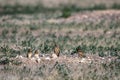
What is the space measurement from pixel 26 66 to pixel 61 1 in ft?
135

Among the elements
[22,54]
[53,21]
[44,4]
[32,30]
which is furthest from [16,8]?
[22,54]

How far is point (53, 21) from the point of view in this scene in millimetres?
34281

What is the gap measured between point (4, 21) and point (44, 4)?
71.5 feet

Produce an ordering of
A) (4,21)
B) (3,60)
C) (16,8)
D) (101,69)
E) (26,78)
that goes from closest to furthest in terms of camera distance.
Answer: (26,78)
(101,69)
(3,60)
(4,21)
(16,8)

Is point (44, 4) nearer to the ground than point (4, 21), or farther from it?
nearer to the ground

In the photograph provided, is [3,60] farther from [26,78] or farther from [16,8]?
[16,8]

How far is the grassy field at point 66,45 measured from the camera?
1489 centimetres

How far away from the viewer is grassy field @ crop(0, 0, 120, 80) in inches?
586

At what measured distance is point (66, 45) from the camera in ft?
73.0

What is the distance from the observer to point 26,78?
46.4ft

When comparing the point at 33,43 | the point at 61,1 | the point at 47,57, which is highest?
the point at 47,57

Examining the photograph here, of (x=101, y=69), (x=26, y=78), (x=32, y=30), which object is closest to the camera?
(x=26, y=78)

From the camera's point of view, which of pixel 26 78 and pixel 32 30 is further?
pixel 32 30

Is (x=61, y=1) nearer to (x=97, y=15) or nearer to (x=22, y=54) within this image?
(x=97, y=15)
